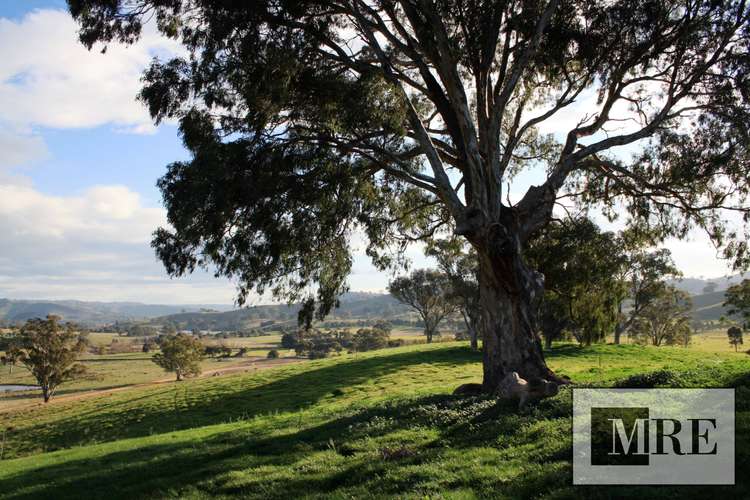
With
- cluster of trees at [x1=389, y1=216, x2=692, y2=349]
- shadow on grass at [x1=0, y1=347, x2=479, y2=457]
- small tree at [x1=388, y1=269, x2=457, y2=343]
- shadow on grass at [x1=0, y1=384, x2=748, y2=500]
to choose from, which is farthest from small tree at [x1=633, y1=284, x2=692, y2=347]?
shadow on grass at [x1=0, y1=384, x2=748, y2=500]

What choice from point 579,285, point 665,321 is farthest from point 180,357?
point 665,321

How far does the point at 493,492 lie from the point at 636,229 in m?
19.3

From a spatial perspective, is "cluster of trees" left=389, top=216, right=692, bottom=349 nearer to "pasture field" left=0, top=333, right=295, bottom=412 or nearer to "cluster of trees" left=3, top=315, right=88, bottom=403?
"pasture field" left=0, top=333, right=295, bottom=412

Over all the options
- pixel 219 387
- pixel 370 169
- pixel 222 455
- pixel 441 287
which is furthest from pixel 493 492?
pixel 441 287

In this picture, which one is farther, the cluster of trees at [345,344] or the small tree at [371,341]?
the cluster of trees at [345,344]

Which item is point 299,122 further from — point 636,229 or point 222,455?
point 636,229

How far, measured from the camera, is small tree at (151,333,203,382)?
69.8 m

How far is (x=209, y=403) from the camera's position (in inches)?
1432

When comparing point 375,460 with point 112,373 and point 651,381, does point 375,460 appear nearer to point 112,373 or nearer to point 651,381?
point 651,381

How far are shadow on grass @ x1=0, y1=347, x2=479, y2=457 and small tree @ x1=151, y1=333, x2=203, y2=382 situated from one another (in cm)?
2095

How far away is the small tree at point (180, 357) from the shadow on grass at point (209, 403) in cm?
2095

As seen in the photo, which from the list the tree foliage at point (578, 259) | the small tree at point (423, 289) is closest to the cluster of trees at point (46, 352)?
the small tree at point (423, 289)

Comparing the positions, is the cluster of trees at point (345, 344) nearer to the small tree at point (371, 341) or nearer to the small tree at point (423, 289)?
the small tree at point (371, 341)

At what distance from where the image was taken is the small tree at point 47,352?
62.4 m
